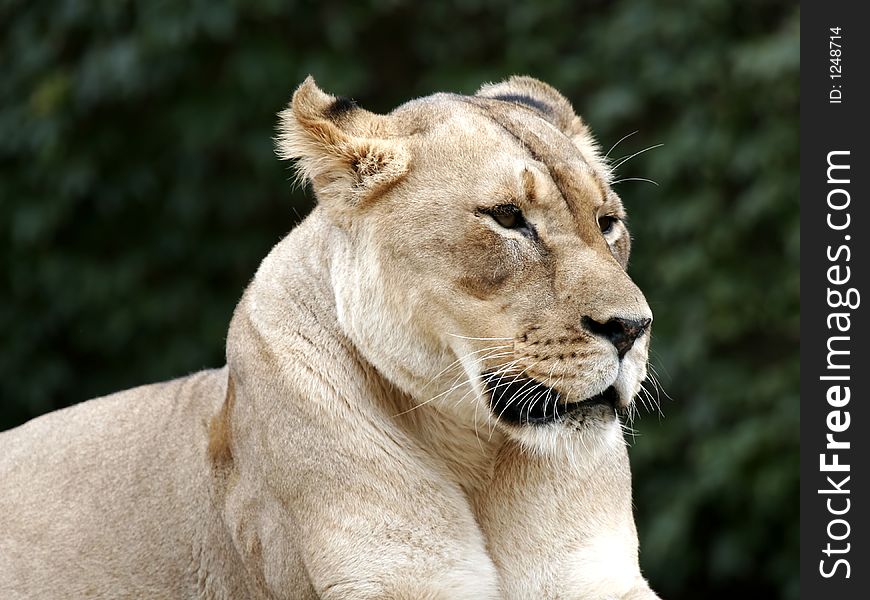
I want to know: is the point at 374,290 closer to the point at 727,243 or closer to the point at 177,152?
the point at 727,243

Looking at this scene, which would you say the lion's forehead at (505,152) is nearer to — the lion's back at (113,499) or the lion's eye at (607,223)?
the lion's eye at (607,223)

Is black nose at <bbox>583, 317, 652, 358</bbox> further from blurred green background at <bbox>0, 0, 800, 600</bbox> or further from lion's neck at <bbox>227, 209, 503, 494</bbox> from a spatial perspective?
blurred green background at <bbox>0, 0, 800, 600</bbox>

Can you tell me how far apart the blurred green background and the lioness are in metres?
3.32

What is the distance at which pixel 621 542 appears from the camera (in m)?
3.44

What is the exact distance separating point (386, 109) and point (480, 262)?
5.31 meters

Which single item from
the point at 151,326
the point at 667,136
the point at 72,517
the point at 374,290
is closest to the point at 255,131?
the point at 151,326

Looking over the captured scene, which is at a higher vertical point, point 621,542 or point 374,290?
point 374,290

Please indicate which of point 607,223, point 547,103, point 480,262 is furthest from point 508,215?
point 547,103

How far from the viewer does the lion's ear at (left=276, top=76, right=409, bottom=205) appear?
3330 millimetres

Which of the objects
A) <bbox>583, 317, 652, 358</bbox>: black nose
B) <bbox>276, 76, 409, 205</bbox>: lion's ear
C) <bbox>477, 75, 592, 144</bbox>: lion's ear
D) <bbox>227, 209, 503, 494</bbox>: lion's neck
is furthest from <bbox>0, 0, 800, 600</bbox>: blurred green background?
<bbox>583, 317, 652, 358</bbox>: black nose

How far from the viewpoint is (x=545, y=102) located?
3914 millimetres

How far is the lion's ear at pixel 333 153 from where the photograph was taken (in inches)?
131

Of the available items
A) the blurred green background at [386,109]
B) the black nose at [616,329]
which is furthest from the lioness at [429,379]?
the blurred green background at [386,109]

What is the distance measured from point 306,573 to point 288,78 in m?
5.14
